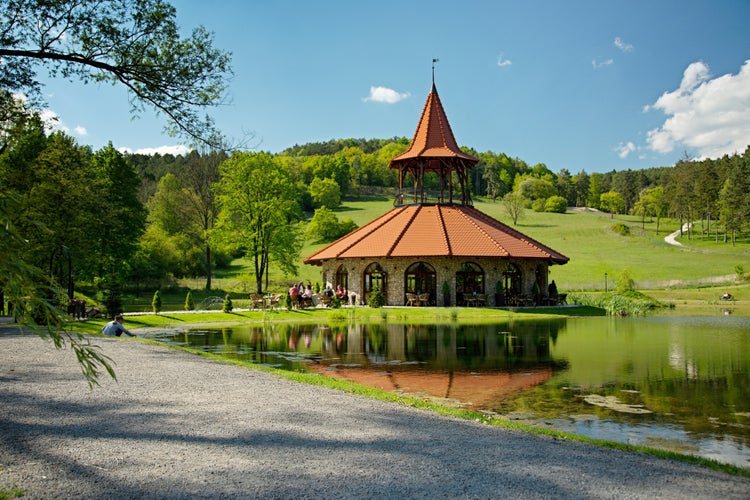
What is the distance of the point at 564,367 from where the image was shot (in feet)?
43.4

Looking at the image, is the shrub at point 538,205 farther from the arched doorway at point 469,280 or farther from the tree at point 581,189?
the arched doorway at point 469,280

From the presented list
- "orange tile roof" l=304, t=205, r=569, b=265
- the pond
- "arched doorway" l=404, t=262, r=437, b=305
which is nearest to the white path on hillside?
"orange tile roof" l=304, t=205, r=569, b=265

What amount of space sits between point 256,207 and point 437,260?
16.8 m

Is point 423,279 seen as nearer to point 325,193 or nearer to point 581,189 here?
point 325,193

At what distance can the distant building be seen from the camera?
31359 mm

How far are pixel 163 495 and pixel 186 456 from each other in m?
1.06

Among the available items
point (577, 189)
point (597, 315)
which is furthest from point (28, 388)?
point (577, 189)

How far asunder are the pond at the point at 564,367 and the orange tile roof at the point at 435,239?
775 cm

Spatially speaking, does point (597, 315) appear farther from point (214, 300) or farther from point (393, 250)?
point (214, 300)

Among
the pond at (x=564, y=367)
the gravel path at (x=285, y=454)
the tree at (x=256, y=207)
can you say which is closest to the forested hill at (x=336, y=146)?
the tree at (x=256, y=207)

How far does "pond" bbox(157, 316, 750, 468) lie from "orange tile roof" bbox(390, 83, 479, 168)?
53.8 feet

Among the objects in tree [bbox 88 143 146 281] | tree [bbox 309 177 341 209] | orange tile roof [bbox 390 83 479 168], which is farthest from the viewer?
tree [bbox 309 177 341 209]

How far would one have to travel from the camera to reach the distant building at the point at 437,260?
31359 mm

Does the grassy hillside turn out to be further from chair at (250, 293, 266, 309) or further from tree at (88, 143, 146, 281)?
chair at (250, 293, 266, 309)
